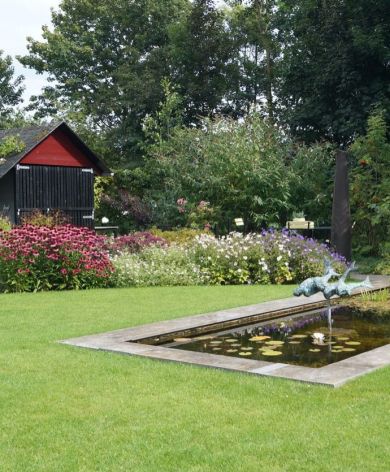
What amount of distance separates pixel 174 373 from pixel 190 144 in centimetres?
1670

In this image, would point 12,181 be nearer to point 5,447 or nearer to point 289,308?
point 289,308

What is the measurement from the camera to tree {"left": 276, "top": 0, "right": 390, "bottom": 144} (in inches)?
814

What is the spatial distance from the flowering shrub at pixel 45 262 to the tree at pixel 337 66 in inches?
484

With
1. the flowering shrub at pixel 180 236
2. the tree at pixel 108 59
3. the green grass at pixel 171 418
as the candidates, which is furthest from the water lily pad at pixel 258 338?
the tree at pixel 108 59

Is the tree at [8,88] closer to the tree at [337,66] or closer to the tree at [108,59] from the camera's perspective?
the tree at [108,59]

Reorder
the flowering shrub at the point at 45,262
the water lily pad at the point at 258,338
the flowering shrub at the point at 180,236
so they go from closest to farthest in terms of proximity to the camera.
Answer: the water lily pad at the point at 258,338, the flowering shrub at the point at 45,262, the flowering shrub at the point at 180,236

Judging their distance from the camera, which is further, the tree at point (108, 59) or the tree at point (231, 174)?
the tree at point (108, 59)

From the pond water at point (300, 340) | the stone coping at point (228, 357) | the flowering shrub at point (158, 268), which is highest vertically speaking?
the flowering shrub at point (158, 268)

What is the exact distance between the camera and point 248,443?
371cm

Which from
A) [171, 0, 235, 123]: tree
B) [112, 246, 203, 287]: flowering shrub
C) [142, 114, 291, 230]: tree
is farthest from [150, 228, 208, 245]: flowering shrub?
[171, 0, 235, 123]: tree

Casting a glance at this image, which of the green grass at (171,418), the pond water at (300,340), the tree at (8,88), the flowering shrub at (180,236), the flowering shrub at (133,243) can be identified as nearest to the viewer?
the green grass at (171,418)

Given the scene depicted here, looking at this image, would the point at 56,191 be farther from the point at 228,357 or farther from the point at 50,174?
the point at 228,357

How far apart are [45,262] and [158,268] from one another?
240cm

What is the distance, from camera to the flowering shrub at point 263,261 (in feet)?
41.7
